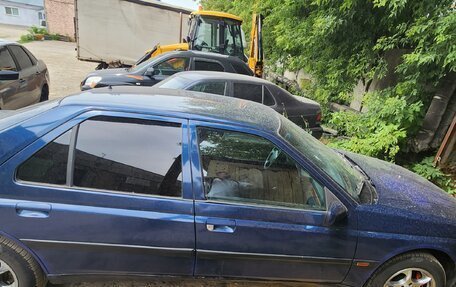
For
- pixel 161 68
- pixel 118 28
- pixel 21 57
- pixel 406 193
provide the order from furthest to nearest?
1. pixel 118 28
2. pixel 161 68
3. pixel 21 57
4. pixel 406 193

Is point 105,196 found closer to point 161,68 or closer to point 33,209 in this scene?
point 33,209

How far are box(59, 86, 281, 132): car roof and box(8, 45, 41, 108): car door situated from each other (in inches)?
159

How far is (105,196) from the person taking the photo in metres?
2.09

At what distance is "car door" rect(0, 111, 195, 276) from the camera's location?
206cm

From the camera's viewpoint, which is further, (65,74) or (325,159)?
(65,74)

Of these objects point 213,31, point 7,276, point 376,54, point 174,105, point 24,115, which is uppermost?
point 376,54

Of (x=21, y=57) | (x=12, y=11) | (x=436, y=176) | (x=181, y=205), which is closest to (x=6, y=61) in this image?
(x=21, y=57)

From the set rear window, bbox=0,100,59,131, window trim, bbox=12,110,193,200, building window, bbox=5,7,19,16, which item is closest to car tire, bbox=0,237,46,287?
window trim, bbox=12,110,193,200

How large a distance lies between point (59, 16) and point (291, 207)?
35123 millimetres

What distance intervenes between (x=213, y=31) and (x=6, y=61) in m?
6.21

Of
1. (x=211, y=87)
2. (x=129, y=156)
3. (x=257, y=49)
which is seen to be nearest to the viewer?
(x=129, y=156)

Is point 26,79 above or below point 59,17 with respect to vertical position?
above

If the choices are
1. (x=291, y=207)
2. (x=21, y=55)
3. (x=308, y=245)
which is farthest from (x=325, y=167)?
(x=21, y=55)

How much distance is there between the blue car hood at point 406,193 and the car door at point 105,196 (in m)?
1.57
